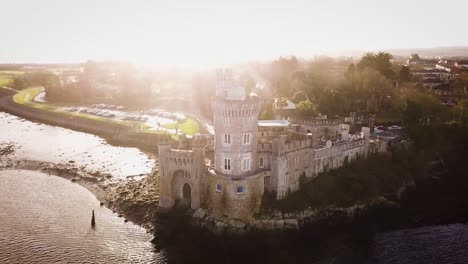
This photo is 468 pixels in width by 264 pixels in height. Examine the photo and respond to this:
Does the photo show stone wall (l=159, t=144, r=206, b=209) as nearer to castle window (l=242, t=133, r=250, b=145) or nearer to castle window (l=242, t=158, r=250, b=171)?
castle window (l=242, t=158, r=250, b=171)

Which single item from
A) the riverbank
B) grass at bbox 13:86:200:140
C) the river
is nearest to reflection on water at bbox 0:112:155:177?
the riverbank

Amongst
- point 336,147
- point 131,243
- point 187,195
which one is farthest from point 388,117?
point 131,243

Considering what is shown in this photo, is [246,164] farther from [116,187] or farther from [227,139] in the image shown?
[116,187]

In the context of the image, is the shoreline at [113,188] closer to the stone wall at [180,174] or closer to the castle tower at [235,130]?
the stone wall at [180,174]

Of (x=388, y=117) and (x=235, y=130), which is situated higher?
(x=235, y=130)

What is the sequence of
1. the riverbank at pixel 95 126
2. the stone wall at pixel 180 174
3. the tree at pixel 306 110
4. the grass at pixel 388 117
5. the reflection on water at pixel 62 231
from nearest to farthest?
the reflection on water at pixel 62 231
the stone wall at pixel 180 174
the tree at pixel 306 110
the riverbank at pixel 95 126
the grass at pixel 388 117

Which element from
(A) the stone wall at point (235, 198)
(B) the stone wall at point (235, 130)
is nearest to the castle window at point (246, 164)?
(B) the stone wall at point (235, 130)

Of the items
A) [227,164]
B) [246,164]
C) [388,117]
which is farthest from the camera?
[388,117]
